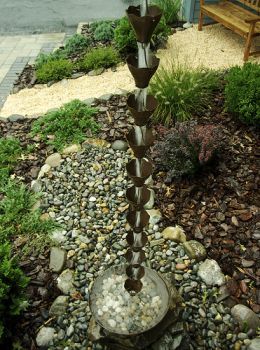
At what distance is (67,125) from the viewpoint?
4.20m

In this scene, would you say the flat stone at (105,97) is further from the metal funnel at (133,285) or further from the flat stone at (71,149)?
the metal funnel at (133,285)

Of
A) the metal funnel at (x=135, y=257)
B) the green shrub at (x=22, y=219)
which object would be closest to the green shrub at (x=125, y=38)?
the green shrub at (x=22, y=219)

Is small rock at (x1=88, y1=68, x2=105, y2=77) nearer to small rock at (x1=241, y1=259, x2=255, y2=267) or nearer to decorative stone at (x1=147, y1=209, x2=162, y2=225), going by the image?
decorative stone at (x1=147, y1=209, x2=162, y2=225)

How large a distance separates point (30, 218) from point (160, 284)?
1.34m

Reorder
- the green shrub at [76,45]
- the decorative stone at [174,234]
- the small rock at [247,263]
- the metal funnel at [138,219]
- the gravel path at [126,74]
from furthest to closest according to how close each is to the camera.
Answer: the green shrub at [76,45] → the gravel path at [126,74] → the decorative stone at [174,234] → the small rock at [247,263] → the metal funnel at [138,219]

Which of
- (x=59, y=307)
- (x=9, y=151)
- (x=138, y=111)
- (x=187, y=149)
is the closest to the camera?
(x=138, y=111)

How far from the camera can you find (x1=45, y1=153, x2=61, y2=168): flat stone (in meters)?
3.82

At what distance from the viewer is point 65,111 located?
4402 mm

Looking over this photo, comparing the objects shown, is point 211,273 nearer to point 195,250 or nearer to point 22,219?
point 195,250

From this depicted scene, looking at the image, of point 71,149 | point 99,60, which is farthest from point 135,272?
point 99,60

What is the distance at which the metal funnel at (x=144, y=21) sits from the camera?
1230 millimetres

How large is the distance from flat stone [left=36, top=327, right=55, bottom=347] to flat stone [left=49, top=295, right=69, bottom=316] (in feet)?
0.35

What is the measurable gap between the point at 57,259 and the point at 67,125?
180cm

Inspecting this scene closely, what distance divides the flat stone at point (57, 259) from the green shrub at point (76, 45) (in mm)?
4277
